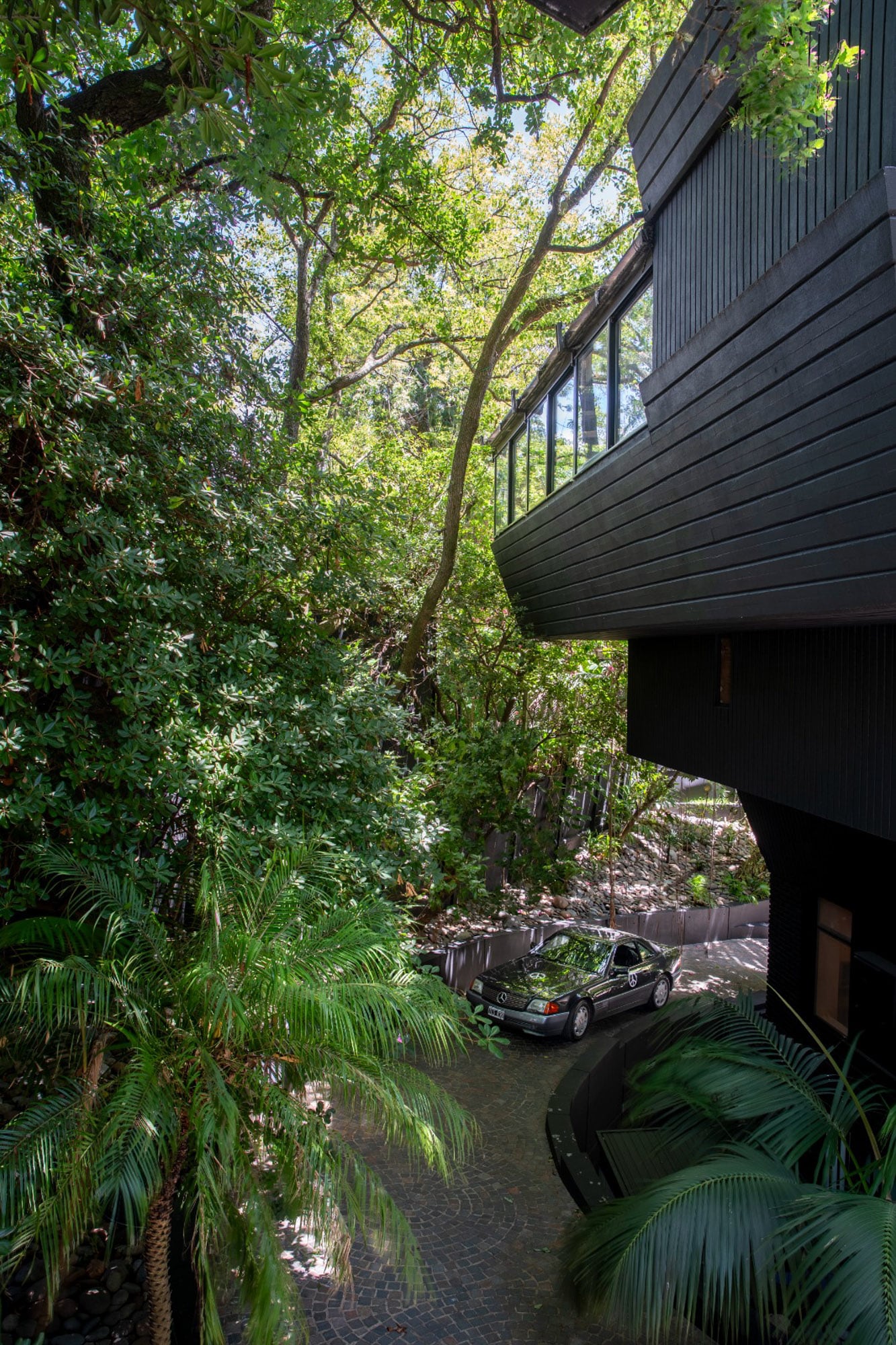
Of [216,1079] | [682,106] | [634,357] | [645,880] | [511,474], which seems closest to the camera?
[216,1079]

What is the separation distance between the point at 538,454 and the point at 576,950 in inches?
249

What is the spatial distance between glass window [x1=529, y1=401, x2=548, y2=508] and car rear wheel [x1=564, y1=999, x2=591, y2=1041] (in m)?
5.96

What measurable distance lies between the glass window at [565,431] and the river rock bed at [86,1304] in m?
7.31

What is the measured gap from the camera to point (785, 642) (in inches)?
252

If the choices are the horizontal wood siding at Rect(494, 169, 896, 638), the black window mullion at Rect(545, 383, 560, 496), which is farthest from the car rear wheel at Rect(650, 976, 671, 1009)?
the black window mullion at Rect(545, 383, 560, 496)

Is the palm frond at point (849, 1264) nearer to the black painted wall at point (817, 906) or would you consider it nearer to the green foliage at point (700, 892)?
the black painted wall at point (817, 906)

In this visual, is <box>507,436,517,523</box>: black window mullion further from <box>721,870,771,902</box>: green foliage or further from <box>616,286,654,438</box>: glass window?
<box>721,870,771,902</box>: green foliage

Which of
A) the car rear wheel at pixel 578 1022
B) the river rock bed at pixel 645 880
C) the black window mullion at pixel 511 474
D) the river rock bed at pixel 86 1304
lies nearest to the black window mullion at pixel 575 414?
the black window mullion at pixel 511 474

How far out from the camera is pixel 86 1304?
16.3 ft

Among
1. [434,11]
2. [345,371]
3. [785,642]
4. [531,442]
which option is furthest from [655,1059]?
[345,371]

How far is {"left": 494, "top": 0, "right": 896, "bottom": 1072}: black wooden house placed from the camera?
366 centimetres

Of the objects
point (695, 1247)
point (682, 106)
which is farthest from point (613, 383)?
point (695, 1247)

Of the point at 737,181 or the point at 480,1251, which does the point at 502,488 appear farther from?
the point at 480,1251

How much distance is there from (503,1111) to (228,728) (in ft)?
16.8
